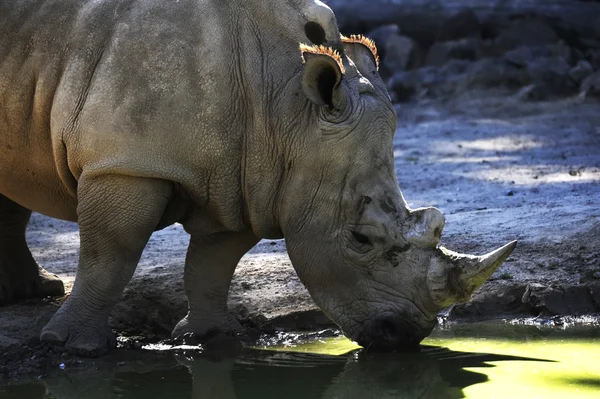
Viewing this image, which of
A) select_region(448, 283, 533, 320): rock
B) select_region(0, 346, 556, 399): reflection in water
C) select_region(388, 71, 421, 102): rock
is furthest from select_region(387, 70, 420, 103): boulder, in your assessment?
select_region(0, 346, 556, 399): reflection in water

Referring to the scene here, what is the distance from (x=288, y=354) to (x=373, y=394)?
111 cm

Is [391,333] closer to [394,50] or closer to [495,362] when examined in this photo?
[495,362]

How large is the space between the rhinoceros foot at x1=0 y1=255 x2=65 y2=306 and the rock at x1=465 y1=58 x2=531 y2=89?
1233 cm

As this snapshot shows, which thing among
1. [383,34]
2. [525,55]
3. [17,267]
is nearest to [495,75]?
[525,55]

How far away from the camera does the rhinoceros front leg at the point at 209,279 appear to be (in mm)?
7395

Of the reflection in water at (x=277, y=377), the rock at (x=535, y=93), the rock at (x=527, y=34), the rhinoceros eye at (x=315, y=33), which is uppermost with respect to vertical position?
the rock at (x=527, y=34)

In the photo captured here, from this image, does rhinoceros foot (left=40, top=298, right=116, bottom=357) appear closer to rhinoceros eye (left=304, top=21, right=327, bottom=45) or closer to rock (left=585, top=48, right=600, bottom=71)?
rhinoceros eye (left=304, top=21, right=327, bottom=45)

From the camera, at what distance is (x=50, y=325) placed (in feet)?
22.2

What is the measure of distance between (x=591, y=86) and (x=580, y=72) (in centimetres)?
57

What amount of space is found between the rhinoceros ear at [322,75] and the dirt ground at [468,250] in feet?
5.99

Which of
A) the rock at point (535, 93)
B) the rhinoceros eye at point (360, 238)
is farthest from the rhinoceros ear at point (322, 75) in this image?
the rock at point (535, 93)

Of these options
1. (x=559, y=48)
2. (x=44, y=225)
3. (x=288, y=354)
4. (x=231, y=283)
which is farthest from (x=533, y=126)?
(x=288, y=354)

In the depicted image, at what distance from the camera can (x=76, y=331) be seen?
674cm

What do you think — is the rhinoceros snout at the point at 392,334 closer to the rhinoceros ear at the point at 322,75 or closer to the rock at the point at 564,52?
the rhinoceros ear at the point at 322,75
